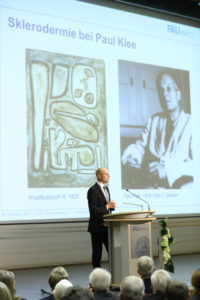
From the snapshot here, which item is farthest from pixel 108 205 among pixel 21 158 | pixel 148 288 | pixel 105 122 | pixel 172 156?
pixel 172 156

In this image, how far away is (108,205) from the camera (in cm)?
549

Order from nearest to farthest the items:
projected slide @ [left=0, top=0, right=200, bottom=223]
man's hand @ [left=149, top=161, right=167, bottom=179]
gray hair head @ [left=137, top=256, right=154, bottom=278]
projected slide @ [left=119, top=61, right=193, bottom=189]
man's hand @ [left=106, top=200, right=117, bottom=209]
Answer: gray hair head @ [left=137, top=256, right=154, bottom=278] → man's hand @ [left=106, top=200, right=117, bottom=209] → projected slide @ [left=0, top=0, right=200, bottom=223] → projected slide @ [left=119, top=61, right=193, bottom=189] → man's hand @ [left=149, top=161, right=167, bottom=179]

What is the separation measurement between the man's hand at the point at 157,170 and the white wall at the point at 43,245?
1.15m

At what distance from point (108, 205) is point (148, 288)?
177 centimetres

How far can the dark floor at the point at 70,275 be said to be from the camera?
5641 millimetres

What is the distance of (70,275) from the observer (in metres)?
6.71

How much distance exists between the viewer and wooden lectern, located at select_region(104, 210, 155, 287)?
5109 mm

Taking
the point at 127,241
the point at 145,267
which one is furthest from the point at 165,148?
the point at 145,267

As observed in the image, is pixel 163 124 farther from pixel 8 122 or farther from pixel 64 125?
pixel 8 122

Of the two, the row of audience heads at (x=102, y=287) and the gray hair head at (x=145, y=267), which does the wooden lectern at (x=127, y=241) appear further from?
Answer: the row of audience heads at (x=102, y=287)

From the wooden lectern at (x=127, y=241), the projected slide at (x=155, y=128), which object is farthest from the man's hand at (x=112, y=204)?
the projected slide at (x=155, y=128)

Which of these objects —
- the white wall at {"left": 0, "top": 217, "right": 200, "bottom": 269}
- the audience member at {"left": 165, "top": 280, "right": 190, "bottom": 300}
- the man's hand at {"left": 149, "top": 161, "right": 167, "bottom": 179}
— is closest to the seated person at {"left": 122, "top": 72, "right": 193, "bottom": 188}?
the man's hand at {"left": 149, "top": 161, "right": 167, "bottom": 179}

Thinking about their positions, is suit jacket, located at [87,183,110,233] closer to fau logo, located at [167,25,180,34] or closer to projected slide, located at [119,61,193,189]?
projected slide, located at [119,61,193,189]

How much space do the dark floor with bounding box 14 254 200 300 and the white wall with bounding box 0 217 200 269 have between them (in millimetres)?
186
